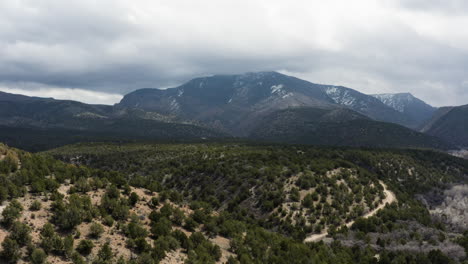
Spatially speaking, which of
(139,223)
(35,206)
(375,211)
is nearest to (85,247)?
(35,206)

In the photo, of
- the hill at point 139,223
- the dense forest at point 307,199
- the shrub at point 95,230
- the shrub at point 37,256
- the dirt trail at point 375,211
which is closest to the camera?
the shrub at point 37,256

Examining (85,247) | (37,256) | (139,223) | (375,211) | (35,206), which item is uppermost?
(35,206)

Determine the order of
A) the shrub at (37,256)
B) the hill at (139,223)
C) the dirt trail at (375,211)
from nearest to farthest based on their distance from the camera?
1. the shrub at (37,256)
2. the hill at (139,223)
3. the dirt trail at (375,211)

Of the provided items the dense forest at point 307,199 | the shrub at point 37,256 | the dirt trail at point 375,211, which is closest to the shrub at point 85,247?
the shrub at point 37,256

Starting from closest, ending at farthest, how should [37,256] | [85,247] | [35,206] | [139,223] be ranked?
[37,256], [85,247], [35,206], [139,223]

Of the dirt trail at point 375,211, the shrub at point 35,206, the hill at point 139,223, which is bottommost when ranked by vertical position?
the dirt trail at point 375,211

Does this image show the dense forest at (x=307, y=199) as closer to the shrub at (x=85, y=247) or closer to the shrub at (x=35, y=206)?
the shrub at (x=85, y=247)

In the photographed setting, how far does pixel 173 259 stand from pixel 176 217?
25.6 feet

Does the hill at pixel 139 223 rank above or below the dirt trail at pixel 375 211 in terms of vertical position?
above

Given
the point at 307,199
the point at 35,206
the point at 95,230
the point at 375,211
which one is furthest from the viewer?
the point at 375,211

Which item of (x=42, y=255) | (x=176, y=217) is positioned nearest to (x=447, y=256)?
(x=176, y=217)

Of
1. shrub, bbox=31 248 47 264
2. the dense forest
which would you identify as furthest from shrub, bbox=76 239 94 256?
the dense forest

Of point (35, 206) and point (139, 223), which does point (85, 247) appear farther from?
point (139, 223)

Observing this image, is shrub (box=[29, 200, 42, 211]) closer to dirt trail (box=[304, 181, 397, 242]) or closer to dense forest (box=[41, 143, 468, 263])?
dense forest (box=[41, 143, 468, 263])
